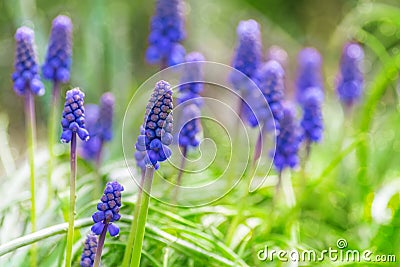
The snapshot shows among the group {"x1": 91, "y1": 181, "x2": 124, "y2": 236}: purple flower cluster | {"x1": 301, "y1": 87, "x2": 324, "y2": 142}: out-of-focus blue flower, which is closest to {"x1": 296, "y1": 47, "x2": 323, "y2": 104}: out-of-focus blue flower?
{"x1": 301, "y1": 87, "x2": 324, "y2": 142}: out-of-focus blue flower

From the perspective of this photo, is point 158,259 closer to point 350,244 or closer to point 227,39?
point 350,244

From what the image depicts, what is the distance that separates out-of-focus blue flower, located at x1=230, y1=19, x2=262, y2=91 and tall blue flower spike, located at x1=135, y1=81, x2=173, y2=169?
104 centimetres

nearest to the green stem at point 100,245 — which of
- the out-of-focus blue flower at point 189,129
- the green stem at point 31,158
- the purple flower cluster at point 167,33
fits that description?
the green stem at point 31,158

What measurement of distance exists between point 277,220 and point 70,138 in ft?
4.50

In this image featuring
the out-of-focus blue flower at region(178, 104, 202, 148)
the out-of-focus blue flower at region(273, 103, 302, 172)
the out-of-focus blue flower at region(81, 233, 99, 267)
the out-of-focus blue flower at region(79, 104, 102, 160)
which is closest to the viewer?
the out-of-focus blue flower at region(81, 233, 99, 267)

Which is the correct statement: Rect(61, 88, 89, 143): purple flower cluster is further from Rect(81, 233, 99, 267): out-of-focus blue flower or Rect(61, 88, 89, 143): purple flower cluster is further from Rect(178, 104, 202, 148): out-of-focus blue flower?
Rect(178, 104, 202, 148): out-of-focus blue flower

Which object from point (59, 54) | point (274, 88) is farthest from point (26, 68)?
point (274, 88)

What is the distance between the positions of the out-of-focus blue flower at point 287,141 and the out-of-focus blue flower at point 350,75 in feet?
3.36

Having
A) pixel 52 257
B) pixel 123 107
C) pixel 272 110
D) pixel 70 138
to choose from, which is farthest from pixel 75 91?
pixel 123 107

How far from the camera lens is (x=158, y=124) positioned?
2.12 metres

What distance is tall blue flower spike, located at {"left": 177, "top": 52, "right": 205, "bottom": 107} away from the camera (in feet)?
10.3

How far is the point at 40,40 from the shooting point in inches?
185

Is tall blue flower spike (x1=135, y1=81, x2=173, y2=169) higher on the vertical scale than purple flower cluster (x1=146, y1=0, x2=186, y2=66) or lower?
lower

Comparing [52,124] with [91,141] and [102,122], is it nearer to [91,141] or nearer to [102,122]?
[102,122]
